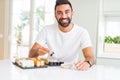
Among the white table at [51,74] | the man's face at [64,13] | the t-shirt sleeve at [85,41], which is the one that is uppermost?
the man's face at [64,13]

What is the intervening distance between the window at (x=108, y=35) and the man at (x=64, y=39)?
3.14ft

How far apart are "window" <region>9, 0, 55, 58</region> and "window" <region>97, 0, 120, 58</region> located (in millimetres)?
1791

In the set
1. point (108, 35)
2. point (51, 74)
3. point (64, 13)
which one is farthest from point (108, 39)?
point (51, 74)

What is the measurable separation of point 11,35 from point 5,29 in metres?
0.22

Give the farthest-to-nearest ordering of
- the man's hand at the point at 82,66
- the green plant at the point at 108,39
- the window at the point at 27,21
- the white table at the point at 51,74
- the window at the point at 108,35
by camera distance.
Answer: the window at the point at 27,21 → the green plant at the point at 108,39 → the window at the point at 108,35 → the man's hand at the point at 82,66 → the white table at the point at 51,74

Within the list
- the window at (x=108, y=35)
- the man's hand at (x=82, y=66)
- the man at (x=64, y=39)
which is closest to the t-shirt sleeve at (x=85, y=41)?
the man at (x=64, y=39)

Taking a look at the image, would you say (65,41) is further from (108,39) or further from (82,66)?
(108,39)

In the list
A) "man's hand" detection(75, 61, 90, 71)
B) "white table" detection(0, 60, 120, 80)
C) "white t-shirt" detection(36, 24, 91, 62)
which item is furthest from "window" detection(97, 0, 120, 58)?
"white table" detection(0, 60, 120, 80)

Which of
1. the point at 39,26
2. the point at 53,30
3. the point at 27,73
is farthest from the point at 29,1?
the point at 27,73

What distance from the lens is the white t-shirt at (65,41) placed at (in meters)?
2.00

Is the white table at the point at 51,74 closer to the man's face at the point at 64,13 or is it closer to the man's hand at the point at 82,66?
the man's hand at the point at 82,66

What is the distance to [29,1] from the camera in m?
5.01

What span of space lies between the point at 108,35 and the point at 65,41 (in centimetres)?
152

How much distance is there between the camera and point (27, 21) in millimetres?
5098
